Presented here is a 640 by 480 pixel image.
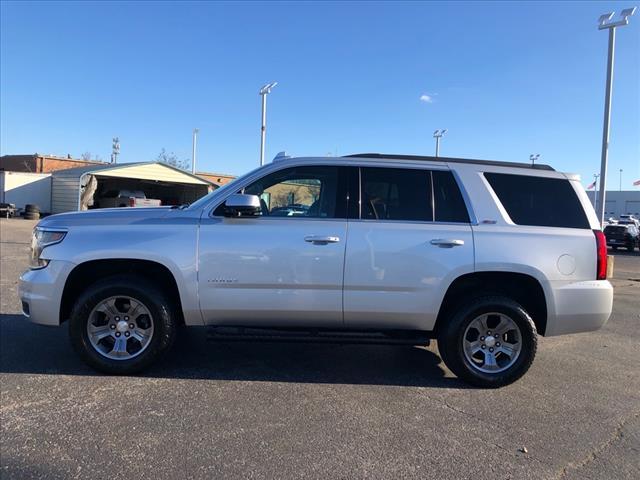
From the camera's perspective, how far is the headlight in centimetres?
454

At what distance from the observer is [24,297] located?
180 inches

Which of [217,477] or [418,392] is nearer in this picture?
[217,477]

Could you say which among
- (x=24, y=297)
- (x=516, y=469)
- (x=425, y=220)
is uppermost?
(x=425, y=220)

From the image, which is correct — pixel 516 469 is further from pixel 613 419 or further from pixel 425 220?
pixel 425 220

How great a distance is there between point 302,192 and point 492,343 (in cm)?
224

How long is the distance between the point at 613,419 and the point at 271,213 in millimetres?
3284

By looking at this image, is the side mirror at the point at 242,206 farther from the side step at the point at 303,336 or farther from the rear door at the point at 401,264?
the side step at the point at 303,336

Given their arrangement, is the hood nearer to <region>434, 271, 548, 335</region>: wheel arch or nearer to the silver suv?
the silver suv

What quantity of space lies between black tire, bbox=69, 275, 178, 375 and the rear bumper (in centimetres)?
346

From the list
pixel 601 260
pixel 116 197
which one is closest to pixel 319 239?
pixel 601 260

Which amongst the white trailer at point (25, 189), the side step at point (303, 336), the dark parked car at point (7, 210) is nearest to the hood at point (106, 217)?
the side step at point (303, 336)

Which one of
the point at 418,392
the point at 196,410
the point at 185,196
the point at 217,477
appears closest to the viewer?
the point at 217,477

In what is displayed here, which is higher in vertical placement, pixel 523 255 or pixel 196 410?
pixel 523 255

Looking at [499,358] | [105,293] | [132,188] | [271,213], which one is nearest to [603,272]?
[499,358]
